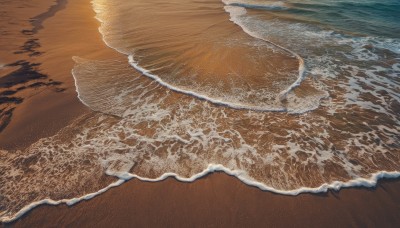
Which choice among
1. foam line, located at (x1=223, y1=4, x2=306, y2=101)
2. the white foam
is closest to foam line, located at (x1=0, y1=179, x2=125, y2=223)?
foam line, located at (x1=223, y1=4, x2=306, y2=101)

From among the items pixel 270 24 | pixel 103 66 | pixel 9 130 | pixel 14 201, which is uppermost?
pixel 270 24

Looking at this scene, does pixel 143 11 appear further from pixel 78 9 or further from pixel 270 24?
pixel 270 24

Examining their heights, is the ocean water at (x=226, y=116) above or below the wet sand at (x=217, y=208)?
above

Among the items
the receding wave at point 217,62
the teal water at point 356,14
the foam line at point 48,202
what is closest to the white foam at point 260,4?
the teal water at point 356,14

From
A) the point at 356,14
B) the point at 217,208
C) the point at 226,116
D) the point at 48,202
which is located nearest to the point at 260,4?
the point at 356,14

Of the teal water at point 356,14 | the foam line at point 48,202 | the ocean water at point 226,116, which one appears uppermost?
the teal water at point 356,14

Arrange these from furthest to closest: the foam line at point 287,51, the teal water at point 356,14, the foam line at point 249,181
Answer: the teal water at point 356,14
the foam line at point 287,51
the foam line at point 249,181

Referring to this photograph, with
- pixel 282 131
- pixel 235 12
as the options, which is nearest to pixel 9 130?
pixel 282 131

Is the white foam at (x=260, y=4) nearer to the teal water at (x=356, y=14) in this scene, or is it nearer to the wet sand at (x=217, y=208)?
the teal water at (x=356, y=14)
